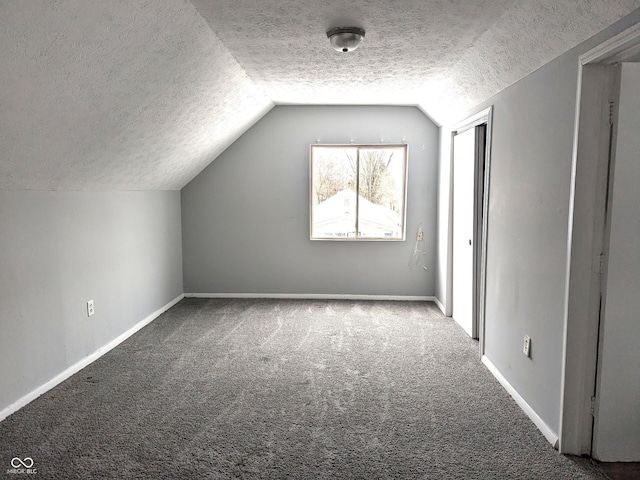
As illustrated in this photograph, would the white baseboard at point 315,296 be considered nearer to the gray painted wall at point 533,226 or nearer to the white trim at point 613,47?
the gray painted wall at point 533,226

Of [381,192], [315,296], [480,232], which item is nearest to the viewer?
[480,232]

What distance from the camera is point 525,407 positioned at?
2.65m

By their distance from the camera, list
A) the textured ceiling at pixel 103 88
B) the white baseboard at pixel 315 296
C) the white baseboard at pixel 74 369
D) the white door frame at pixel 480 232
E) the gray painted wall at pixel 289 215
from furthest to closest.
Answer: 1. the white baseboard at pixel 315 296
2. the gray painted wall at pixel 289 215
3. the white door frame at pixel 480 232
4. the white baseboard at pixel 74 369
5. the textured ceiling at pixel 103 88

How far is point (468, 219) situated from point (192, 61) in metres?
2.66

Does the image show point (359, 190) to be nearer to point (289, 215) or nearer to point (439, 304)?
point (289, 215)

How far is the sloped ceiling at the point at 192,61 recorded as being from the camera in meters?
1.90

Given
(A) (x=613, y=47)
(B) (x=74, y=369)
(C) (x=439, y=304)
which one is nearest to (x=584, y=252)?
(A) (x=613, y=47)

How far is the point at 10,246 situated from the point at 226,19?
1.81 metres

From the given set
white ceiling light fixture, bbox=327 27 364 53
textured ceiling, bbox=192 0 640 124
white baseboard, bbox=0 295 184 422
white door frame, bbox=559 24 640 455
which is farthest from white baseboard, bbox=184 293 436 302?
white ceiling light fixture, bbox=327 27 364 53

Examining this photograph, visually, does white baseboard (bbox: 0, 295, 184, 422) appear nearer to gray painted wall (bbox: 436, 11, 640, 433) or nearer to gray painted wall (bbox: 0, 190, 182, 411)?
gray painted wall (bbox: 0, 190, 182, 411)

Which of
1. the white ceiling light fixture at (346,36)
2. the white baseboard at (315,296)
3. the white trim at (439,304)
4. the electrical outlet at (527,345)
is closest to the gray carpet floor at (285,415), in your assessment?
the electrical outlet at (527,345)

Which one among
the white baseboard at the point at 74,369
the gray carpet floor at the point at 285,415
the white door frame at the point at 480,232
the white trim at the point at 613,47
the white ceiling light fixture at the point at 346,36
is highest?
the white ceiling light fixture at the point at 346,36

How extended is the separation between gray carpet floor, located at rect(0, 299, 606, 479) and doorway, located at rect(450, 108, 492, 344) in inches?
14.1

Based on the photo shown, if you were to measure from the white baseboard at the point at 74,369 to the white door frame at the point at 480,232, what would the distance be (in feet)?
9.72
